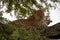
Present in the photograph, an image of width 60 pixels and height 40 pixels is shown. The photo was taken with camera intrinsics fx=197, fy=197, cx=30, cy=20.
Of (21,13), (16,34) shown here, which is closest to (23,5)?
(21,13)

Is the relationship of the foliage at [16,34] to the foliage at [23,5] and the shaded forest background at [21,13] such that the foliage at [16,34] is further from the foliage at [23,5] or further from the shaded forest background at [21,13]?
the foliage at [23,5]

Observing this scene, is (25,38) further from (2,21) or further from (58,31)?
(58,31)

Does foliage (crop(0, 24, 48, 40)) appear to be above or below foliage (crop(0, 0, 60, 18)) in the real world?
below

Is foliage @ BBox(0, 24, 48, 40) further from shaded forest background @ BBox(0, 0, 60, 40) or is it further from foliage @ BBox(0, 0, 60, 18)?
foliage @ BBox(0, 0, 60, 18)

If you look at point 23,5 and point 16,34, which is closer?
point 16,34

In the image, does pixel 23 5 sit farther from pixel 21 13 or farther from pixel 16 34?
pixel 16 34

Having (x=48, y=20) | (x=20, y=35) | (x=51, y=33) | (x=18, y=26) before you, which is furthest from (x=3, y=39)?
(x=48, y=20)

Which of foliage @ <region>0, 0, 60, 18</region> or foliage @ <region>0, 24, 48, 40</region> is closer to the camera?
foliage @ <region>0, 24, 48, 40</region>

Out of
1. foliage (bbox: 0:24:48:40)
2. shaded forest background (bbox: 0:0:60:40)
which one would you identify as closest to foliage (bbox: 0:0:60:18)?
shaded forest background (bbox: 0:0:60:40)

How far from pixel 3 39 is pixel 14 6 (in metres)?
0.31

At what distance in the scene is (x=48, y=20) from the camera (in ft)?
8.91

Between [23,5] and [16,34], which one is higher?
[23,5]

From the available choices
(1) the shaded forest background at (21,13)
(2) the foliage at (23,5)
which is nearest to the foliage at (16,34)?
(1) the shaded forest background at (21,13)

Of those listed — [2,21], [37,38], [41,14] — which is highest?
[41,14]
